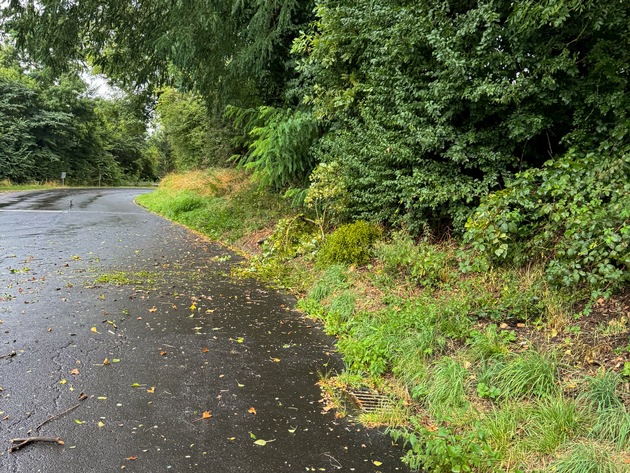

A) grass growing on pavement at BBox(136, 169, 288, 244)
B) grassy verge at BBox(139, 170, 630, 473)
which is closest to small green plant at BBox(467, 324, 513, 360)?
grassy verge at BBox(139, 170, 630, 473)

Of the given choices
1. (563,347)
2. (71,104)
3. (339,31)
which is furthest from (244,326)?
(71,104)

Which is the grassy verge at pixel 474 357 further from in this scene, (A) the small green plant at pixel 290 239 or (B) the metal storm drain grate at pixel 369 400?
(A) the small green plant at pixel 290 239

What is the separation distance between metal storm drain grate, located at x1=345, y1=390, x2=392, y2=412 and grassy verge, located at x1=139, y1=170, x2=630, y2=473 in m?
0.02

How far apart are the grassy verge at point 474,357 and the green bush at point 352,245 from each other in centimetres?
2

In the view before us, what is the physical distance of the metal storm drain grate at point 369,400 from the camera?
138 inches

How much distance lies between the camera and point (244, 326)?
5.25 m

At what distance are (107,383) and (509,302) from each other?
12.3 ft

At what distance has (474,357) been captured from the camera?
12.0 ft

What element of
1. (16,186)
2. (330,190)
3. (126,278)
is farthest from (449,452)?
(16,186)

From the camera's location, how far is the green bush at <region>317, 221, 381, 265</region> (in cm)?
646

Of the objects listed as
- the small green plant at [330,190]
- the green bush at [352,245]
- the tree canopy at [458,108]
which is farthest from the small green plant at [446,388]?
the small green plant at [330,190]

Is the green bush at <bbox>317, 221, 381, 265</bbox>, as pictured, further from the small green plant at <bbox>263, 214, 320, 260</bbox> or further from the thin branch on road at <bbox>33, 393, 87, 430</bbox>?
the thin branch on road at <bbox>33, 393, 87, 430</bbox>

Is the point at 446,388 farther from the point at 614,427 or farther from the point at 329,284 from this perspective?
the point at 329,284

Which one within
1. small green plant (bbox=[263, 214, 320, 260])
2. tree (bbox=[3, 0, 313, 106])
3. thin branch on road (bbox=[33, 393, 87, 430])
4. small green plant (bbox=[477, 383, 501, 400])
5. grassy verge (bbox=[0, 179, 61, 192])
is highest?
tree (bbox=[3, 0, 313, 106])
